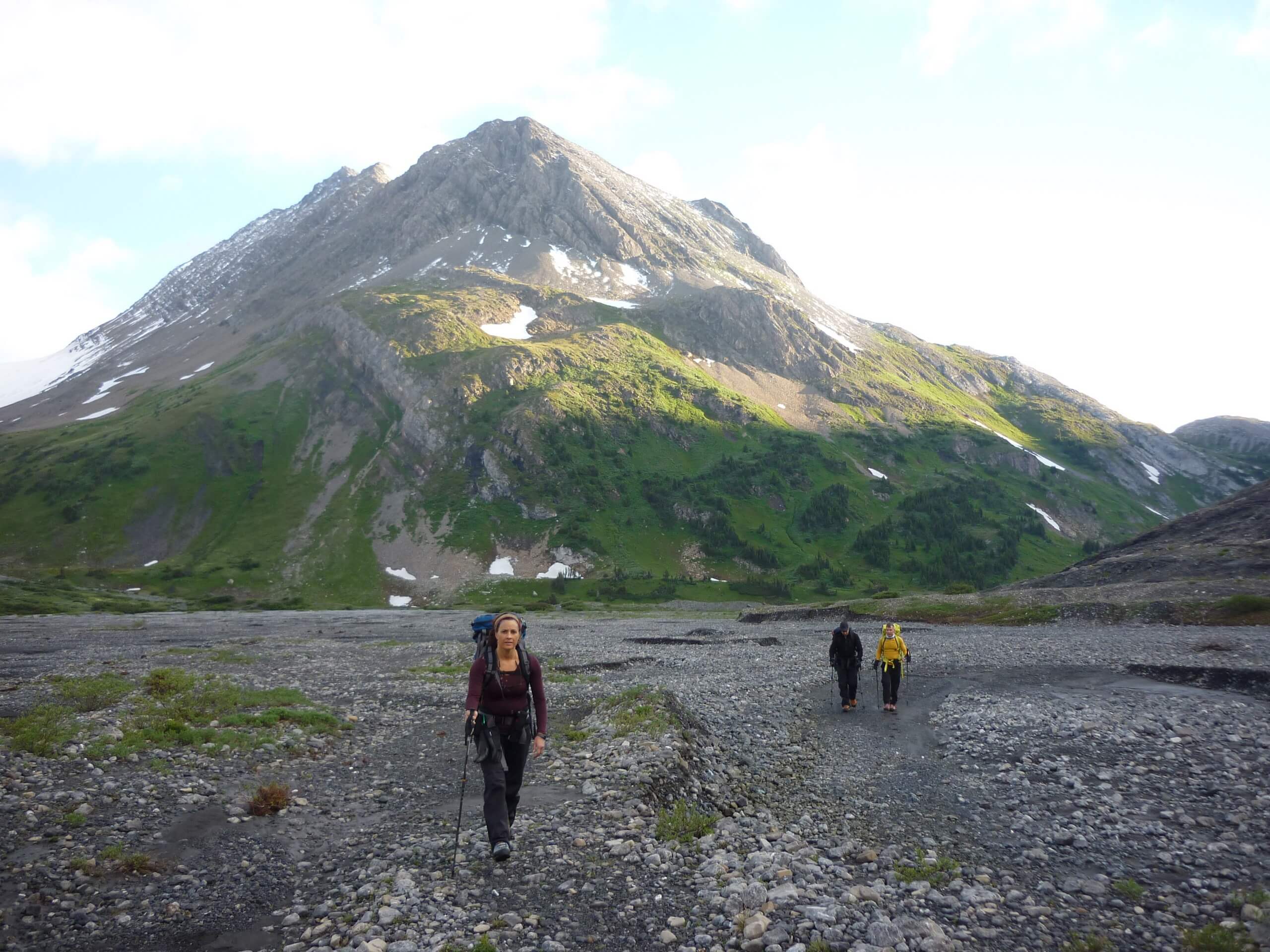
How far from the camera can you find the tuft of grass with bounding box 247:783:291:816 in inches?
513

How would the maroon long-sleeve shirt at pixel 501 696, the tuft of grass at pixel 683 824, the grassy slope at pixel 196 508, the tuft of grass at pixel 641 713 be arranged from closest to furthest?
the maroon long-sleeve shirt at pixel 501 696, the tuft of grass at pixel 683 824, the tuft of grass at pixel 641 713, the grassy slope at pixel 196 508

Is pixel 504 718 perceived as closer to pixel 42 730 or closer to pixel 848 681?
pixel 42 730

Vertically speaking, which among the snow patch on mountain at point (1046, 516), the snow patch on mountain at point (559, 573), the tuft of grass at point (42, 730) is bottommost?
the snow patch on mountain at point (559, 573)

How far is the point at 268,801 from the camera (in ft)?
43.5

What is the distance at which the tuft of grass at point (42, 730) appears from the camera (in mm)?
14750

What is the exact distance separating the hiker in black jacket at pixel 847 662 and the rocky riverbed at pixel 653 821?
0.65m

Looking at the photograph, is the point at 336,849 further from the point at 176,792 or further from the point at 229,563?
the point at 229,563

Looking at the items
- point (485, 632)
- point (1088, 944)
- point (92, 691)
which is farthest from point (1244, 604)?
point (92, 691)

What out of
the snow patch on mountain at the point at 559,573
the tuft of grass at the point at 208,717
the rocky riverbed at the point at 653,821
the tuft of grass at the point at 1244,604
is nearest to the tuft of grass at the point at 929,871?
the rocky riverbed at the point at 653,821

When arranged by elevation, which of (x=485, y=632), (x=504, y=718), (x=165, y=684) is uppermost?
(x=485, y=632)

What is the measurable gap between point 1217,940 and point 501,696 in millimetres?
10113

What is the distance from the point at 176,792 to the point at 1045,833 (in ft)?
56.2

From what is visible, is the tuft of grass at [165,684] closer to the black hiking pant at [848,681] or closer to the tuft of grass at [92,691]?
the tuft of grass at [92,691]

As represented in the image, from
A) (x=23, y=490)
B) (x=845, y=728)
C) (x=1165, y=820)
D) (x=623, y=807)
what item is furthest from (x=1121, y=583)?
(x=23, y=490)
